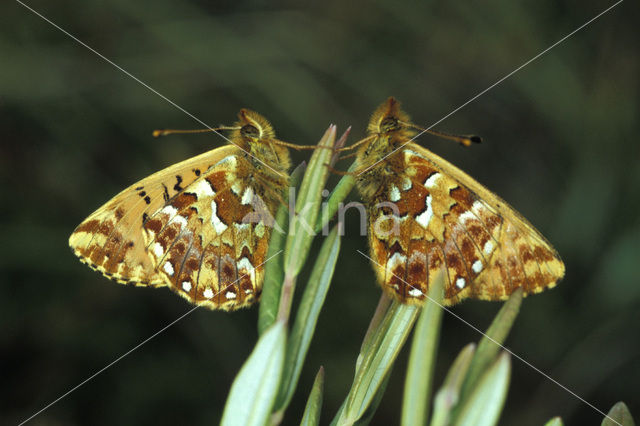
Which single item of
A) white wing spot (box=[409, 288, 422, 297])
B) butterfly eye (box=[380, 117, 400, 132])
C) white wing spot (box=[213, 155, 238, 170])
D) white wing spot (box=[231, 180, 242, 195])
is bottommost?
white wing spot (box=[231, 180, 242, 195])

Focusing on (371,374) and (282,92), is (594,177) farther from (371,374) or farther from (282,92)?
(371,374)

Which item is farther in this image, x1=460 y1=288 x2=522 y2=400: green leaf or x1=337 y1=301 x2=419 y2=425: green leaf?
x1=337 y1=301 x2=419 y2=425: green leaf

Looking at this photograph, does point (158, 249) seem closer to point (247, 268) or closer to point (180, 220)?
point (180, 220)

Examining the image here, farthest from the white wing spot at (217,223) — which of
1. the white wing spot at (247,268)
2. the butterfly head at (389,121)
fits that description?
the butterfly head at (389,121)

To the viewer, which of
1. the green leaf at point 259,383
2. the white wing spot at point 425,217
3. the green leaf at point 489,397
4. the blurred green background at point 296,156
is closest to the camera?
the green leaf at point 489,397

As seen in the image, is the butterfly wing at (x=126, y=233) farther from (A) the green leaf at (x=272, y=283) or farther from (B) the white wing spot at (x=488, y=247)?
(B) the white wing spot at (x=488, y=247)

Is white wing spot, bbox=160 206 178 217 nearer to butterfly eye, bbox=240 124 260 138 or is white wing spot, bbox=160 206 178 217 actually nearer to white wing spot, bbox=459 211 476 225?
butterfly eye, bbox=240 124 260 138

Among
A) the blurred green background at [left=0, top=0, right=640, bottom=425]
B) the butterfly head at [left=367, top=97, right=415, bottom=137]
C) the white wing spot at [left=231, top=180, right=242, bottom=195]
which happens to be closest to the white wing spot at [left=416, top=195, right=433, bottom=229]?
the butterfly head at [left=367, top=97, right=415, bottom=137]
